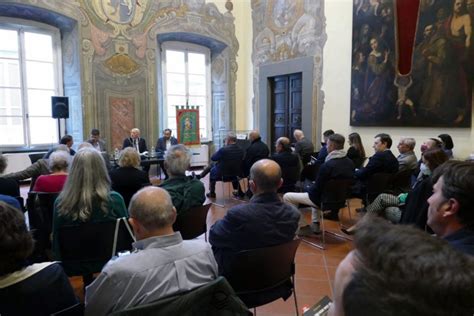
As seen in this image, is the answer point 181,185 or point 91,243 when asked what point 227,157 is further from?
point 91,243

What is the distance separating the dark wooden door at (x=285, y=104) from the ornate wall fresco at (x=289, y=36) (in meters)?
0.35

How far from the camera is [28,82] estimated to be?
8.66 metres

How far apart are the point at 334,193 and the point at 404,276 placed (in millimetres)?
3754

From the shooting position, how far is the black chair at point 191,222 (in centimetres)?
309

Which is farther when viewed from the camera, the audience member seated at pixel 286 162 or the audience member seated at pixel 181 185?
the audience member seated at pixel 286 162

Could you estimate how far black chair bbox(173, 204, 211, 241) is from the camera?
3.09 m

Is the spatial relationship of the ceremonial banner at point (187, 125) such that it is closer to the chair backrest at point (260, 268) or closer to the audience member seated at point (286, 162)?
the audience member seated at point (286, 162)

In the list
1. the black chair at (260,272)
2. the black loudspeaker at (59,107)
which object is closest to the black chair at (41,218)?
the black chair at (260,272)

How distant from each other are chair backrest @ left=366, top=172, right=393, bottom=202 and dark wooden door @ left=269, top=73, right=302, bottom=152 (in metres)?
5.22

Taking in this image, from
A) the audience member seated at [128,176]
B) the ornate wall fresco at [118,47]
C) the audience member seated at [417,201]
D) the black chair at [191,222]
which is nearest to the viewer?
the audience member seated at [417,201]

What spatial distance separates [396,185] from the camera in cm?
480

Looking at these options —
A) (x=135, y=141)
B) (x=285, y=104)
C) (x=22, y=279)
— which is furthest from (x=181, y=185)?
(x=285, y=104)

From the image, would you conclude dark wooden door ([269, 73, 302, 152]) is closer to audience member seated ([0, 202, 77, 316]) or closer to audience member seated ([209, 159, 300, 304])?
audience member seated ([209, 159, 300, 304])

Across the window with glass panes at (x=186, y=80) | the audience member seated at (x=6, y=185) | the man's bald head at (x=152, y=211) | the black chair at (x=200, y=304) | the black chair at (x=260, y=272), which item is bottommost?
the black chair at (x=260, y=272)
